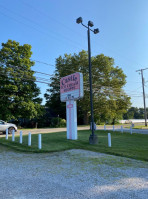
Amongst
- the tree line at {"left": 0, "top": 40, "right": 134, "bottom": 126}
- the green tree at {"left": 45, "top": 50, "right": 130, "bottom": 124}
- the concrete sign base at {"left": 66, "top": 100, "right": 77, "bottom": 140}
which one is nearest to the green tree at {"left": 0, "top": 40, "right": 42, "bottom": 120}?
the tree line at {"left": 0, "top": 40, "right": 134, "bottom": 126}

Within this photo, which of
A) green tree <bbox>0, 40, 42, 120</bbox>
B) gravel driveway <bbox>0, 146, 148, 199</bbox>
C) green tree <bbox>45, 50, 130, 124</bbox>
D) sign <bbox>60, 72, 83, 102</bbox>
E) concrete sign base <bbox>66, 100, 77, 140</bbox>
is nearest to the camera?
gravel driveway <bbox>0, 146, 148, 199</bbox>

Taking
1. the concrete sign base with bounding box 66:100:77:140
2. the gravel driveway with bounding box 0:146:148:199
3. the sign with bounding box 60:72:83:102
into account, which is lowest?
the gravel driveway with bounding box 0:146:148:199

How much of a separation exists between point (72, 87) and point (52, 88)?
2879cm

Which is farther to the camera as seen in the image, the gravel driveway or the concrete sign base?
the concrete sign base

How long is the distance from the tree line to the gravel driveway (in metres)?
15.8

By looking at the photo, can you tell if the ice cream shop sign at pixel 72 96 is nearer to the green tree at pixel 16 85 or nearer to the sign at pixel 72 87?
the sign at pixel 72 87

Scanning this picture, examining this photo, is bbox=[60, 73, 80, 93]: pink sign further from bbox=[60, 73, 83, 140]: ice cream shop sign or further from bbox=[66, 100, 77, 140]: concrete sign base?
bbox=[66, 100, 77, 140]: concrete sign base

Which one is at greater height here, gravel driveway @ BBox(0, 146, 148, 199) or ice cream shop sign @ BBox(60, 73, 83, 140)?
ice cream shop sign @ BBox(60, 73, 83, 140)

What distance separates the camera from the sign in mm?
11969

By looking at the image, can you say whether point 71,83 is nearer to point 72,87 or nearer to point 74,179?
point 72,87

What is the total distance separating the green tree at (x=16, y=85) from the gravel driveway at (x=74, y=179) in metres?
20.8

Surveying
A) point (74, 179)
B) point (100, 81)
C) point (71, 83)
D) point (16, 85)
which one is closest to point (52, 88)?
point (100, 81)

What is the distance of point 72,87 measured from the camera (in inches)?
493

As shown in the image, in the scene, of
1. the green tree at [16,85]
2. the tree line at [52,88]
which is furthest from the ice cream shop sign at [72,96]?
the green tree at [16,85]
